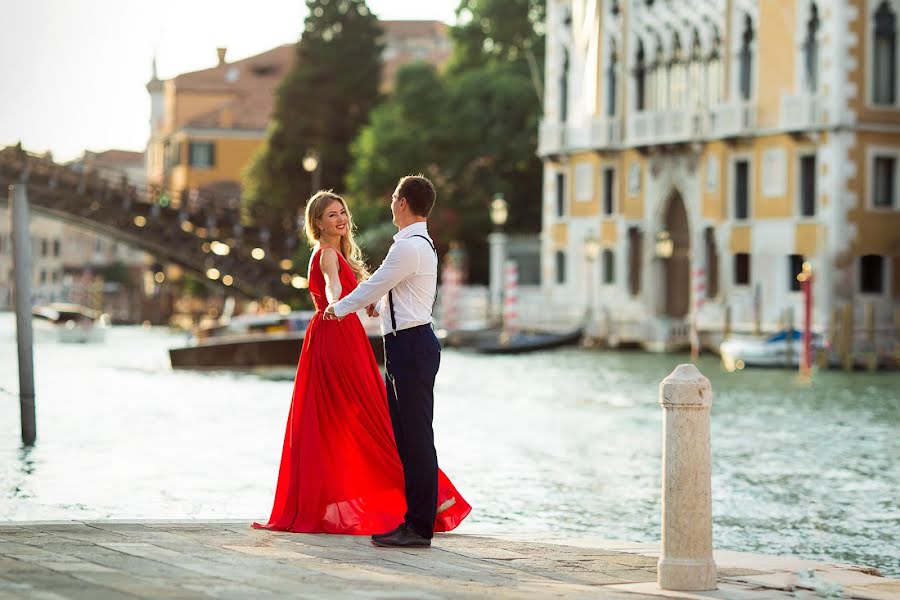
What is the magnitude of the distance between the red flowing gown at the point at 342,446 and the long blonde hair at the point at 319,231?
71mm

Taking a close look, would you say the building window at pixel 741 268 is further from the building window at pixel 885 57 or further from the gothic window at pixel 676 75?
the building window at pixel 885 57

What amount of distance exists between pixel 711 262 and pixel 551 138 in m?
6.67

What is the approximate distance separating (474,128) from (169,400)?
28.4 m

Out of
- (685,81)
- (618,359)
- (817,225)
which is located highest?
(685,81)

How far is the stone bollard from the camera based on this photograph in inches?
274

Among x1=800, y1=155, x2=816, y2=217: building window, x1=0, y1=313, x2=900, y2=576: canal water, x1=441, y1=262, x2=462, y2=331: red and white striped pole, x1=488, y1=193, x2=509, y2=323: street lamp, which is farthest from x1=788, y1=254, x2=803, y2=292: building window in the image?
x1=441, y1=262, x2=462, y2=331: red and white striped pole

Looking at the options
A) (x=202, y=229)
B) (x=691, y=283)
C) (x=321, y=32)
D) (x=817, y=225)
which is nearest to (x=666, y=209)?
(x=691, y=283)

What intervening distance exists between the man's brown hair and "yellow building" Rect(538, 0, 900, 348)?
32571mm

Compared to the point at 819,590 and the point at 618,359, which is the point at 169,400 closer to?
the point at 618,359

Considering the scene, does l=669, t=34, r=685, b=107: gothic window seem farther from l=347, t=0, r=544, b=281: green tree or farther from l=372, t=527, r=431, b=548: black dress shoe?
l=372, t=527, r=431, b=548: black dress shoe

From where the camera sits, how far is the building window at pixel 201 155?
84.1 m

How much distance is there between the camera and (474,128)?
2088 inches

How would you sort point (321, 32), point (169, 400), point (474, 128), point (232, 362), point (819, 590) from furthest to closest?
point (321, 32) → point (474, 128) → point (232, 362) → point (169, 400) → point (819, 590)

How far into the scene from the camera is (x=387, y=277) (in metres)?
8.16
